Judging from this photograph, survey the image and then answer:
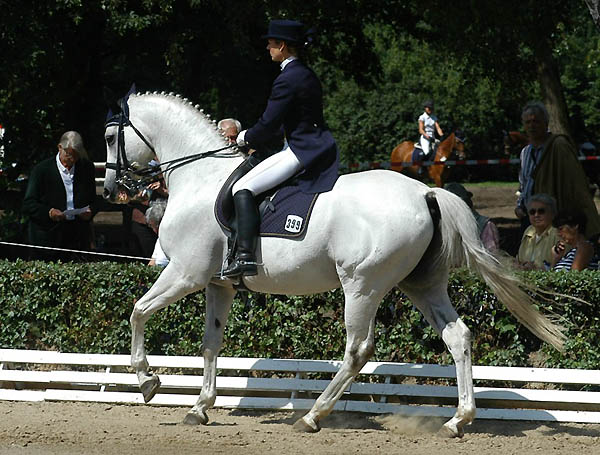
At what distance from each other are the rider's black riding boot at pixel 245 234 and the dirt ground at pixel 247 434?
1.24 meters

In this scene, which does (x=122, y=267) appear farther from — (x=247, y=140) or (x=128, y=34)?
(x=128, y=34)

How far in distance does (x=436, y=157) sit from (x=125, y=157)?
720 inches

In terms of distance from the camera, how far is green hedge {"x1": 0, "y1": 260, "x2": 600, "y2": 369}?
880 centimetres

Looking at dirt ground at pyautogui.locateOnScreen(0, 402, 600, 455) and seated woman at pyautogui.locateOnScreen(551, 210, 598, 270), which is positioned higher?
seated woman at pyautogui.locateOnScreen(551, 210, 598, 270)

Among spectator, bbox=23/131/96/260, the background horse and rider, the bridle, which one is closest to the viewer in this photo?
the bridle

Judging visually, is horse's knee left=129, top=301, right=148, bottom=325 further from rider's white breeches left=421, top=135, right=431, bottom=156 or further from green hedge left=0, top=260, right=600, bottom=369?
rider's white breeches left=421, top=135, right=431, bottom=156

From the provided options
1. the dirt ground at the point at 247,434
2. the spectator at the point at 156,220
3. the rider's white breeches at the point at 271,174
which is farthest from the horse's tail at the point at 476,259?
the spectator at the point at 156,220

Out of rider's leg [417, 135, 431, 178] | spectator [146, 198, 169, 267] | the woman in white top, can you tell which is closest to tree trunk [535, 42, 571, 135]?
rider's leg [417, 135, 431, 178]

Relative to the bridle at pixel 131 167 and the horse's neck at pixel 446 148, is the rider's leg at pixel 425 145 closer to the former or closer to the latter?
the horse's neck at pixel 446 148

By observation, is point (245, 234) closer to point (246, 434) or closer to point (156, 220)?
point (246, 434)

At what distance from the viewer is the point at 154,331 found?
9547mm

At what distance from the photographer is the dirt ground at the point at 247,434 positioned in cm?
735

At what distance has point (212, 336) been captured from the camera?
8539 millimetres

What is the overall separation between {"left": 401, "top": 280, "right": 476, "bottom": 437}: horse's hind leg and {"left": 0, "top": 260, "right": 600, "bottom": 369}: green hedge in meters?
0.98
